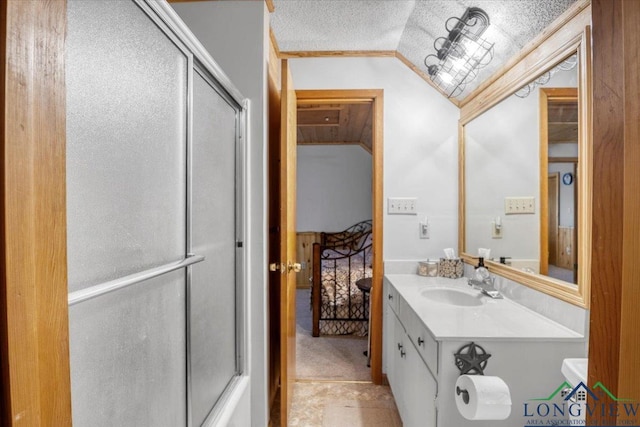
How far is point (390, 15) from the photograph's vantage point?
5.78ft

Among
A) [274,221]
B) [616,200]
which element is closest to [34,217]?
[616,200]

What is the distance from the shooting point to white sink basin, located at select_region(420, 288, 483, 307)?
1.69 meters

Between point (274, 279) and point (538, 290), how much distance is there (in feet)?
4.71

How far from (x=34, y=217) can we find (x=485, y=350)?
133 centimetres

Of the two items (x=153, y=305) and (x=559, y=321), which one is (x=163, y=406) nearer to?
(x=153, y=305)

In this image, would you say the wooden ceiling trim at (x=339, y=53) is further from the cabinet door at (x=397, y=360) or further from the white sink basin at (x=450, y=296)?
the cabinet door at (x=397, y=360)

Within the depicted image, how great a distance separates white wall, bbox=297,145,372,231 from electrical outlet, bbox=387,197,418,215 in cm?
287

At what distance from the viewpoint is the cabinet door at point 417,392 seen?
1200 millimetres

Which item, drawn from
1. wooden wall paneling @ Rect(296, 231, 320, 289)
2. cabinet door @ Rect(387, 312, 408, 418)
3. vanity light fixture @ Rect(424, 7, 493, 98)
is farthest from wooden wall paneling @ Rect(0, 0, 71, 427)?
wooden wall paneling @ Rect(296, 231, 320, 289)

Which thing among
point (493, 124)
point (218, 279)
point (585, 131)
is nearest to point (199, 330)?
point (218, 279)

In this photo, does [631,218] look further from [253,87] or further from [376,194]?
[376,194]

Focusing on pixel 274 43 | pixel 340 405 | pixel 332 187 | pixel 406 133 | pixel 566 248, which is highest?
pixel 274 43

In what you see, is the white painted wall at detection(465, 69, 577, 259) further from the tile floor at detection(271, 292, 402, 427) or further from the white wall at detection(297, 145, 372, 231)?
the white wall at detection(297, 145, 372, 231)

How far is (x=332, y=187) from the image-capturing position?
16.7ft
